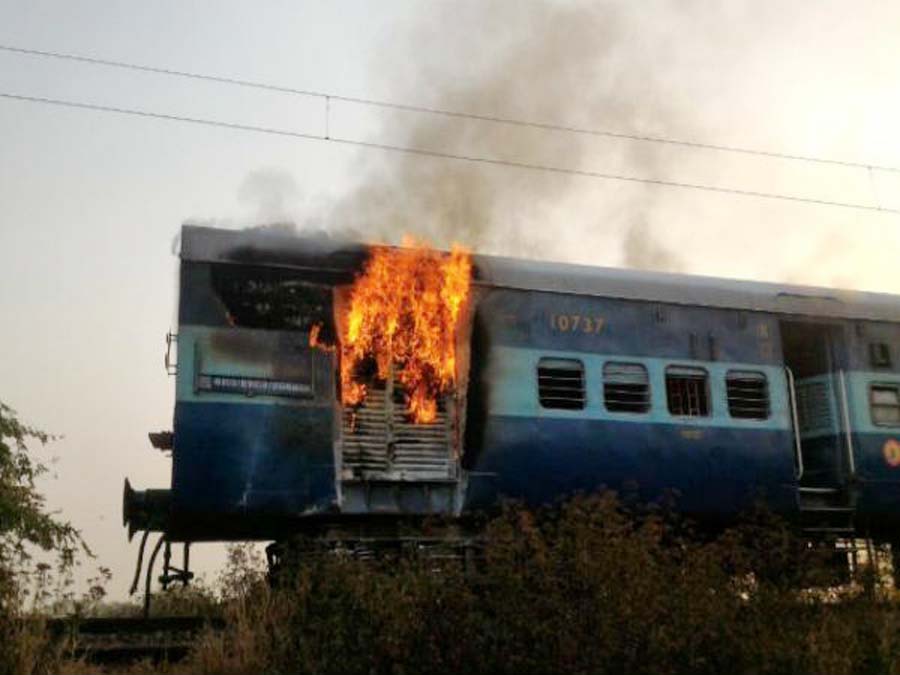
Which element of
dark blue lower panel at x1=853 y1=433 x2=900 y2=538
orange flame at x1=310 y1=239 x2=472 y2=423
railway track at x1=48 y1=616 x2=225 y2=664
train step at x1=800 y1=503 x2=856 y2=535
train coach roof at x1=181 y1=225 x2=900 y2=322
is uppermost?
train coach roof at x1=181 y1=225 x2=900 y2=322

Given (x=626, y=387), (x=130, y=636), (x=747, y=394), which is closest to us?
(x=130, y=636)

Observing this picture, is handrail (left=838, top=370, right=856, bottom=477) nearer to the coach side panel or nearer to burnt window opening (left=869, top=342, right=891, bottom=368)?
burnt window opening (left=869, top=342, right=891, bottom=368)

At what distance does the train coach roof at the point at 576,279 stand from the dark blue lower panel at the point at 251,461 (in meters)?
1.85

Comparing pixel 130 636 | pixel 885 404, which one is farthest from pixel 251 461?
pixel 885 404

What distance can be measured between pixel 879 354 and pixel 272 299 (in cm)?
919

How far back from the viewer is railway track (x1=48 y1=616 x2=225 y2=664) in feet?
34.1

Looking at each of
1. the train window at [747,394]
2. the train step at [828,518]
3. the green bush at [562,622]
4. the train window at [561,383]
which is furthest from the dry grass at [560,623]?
the train step at [828,518]

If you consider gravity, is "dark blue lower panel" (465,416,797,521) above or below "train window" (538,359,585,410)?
below

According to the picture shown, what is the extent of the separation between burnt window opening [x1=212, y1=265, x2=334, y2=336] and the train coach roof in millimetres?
157

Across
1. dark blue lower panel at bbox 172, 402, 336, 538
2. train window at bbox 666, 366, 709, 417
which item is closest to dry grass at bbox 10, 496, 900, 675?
dark blue lower panel at bbox 172, 402, 336, 538

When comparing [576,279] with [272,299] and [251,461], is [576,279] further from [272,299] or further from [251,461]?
Answer: [251,461]

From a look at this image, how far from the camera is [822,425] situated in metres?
15.4

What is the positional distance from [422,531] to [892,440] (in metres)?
7.48

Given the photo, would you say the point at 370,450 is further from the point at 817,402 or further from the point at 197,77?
the point at 817,402
